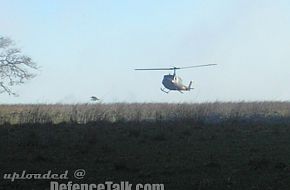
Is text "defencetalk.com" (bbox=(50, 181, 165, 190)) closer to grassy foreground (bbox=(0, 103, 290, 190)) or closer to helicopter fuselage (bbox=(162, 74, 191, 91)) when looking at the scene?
grassy foreground (bbox=(0, 103, 290, 190))

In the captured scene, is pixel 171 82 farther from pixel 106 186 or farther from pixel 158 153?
pixel 106 186

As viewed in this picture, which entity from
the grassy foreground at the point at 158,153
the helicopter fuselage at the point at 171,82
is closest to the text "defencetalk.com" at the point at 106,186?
the grassy foreground at the point at 158,153

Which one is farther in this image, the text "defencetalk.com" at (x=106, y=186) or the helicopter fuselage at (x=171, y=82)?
the helicopter fuselage at (x=171, y=82)

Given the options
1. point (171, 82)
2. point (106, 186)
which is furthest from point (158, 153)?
point (171, 82)

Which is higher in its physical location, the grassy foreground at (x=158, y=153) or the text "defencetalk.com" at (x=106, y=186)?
the grassy foreground at (x=158, y=153)

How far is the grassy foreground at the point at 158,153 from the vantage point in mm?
10688

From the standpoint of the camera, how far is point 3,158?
13.6 meters

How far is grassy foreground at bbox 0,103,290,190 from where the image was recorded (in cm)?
1069

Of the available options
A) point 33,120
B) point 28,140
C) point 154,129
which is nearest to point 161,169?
point 28,140

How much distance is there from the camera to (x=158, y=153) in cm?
1423

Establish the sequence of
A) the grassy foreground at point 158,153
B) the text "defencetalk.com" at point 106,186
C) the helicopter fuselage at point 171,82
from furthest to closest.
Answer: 1. the helicopter fuselage at point 171,82
2. the grassy foreground at point 158,153
3. the text "defencetalk.com" at point 106,186

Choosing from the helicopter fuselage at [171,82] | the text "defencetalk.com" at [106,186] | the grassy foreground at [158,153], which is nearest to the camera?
the text "defencetalk.com" at [106,186]

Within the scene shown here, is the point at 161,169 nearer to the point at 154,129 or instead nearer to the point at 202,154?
the point at 202,154

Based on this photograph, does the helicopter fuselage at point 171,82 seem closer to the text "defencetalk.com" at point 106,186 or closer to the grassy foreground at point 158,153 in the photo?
the grassy foreground at point 158,153
